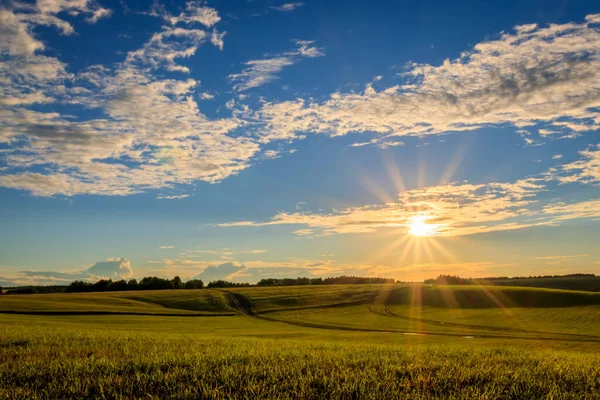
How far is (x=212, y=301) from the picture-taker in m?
104

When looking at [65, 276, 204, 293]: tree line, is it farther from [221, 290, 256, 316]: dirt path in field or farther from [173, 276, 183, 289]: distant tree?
[221, 290, 256, 316]: dirt path in field

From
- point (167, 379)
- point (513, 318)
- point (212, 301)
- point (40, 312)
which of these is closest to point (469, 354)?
point (167, 379)

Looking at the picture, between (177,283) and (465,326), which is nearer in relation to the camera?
(465,326)

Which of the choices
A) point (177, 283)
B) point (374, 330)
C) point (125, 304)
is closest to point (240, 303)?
point (125, 304)

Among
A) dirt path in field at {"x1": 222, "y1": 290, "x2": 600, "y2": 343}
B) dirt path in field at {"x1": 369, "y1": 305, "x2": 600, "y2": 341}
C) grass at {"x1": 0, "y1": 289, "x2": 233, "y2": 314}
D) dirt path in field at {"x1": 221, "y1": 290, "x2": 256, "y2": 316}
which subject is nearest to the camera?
dirt path in field at {"x1": 222, "y1": 290, "x2": 600, "y2": 343}

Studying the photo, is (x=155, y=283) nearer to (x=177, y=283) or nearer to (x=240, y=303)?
(x=177, y=283)

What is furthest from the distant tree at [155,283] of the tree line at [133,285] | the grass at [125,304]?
the grass at [125,304]

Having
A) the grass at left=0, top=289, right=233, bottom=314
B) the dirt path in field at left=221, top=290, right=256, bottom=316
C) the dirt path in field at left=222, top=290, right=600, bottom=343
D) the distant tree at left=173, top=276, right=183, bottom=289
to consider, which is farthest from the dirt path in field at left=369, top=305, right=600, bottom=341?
the distant tree at left=173, top=276, right=183, bottom=289

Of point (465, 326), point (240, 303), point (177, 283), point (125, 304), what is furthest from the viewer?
point (177, 283)

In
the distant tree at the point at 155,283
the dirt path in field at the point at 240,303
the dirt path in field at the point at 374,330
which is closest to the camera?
the dirt path in field at the point at 374,330

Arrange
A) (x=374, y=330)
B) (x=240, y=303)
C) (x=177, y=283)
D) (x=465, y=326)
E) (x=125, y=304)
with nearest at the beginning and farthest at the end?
(x=374, y=330)
(x=465, y=326)
(x=125, y=304)
(x=240, y=303)
(x=177, y=283)

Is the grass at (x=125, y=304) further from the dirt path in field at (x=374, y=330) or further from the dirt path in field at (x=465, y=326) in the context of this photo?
the dirt path in field at (x=465, y=326)

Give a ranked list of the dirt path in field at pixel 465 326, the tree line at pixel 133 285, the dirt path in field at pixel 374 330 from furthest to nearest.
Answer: the tree line at pixel 133 285, the dirt path in field at pixel 465 326, the dirt path in field at pixel 374 330

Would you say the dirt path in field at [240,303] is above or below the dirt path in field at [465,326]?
above
